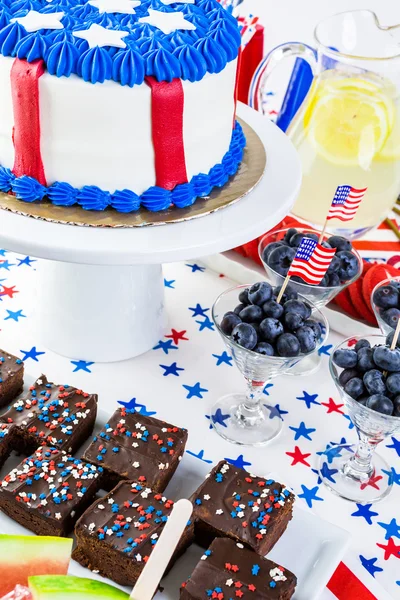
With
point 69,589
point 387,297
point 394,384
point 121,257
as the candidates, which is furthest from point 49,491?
point 387,297

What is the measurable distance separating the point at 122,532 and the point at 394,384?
0.55 metres

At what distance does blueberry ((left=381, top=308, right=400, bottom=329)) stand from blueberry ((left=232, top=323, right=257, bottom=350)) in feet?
1.19

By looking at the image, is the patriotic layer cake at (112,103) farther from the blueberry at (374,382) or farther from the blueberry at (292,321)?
the blueberry at (374,382)

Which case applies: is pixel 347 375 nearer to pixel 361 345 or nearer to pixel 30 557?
pixel 361 345

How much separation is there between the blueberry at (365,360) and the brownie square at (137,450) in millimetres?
362

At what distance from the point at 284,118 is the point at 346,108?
1.40 ft

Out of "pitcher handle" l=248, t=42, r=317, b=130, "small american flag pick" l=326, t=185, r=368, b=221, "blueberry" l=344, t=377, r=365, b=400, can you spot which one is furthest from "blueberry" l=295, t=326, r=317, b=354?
"pitcher handle" l=248, t=42, r=317, b=130

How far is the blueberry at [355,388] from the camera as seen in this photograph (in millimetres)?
1397

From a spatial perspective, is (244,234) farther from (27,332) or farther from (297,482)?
(27,332)

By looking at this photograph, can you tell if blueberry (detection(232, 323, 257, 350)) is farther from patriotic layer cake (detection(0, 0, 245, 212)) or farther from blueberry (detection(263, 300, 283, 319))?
patriotic layer cake (detection(0, 0, 245, 212))


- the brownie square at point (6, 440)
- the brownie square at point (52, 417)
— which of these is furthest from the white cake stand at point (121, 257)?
the brownie square at point (6, 440)

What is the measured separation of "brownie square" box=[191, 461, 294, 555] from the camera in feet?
4.25

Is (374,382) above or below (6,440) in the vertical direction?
above

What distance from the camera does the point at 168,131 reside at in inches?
57.4
